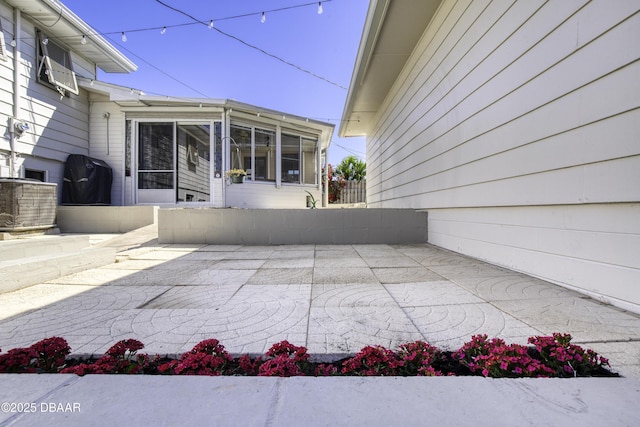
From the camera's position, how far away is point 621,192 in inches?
68.7

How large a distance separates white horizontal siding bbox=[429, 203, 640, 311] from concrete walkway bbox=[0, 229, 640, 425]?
0.37 ft

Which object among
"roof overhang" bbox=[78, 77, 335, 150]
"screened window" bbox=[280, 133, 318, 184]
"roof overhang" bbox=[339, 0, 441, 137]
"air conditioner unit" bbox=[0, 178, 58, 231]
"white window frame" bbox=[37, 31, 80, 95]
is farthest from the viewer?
"screened window" bbox=[280, 133, 318, 184]

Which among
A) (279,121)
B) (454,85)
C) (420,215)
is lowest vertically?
(420,215)

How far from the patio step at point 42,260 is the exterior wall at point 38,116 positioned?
3.69m

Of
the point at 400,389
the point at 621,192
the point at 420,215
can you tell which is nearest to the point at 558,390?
the point at 400,389

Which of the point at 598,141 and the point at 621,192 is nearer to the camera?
the point at 621,192

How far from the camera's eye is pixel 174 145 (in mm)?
7074

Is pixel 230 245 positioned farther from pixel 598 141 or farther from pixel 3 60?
pixel 3 60

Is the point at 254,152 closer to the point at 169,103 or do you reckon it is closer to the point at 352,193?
the point at 169,103

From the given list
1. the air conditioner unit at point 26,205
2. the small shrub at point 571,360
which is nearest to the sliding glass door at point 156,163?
the air conditioner unit at point 26,205

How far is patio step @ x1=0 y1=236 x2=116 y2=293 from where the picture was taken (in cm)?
231

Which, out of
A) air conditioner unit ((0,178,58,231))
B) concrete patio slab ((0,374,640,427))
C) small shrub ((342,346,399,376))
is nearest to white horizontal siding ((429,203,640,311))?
concrete patio slab ((0,374,640,427))

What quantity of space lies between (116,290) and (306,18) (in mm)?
6738

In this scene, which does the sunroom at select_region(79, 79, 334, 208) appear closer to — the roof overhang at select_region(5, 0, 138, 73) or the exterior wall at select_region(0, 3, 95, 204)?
the exterior wall at select_region(0, 3, 95, 204)
